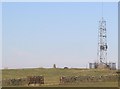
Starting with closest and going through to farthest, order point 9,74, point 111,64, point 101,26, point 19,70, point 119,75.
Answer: point 119,75, point 9,74, point 19,70, point 101,26, point 111,64

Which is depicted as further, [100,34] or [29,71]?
[100,34]

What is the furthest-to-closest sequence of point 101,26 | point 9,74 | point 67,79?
point 101,26 → point 9,74 → point 67,79

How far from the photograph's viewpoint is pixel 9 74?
68.8 metres

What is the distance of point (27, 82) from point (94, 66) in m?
38.3

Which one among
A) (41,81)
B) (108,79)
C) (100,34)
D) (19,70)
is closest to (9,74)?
(19,70)

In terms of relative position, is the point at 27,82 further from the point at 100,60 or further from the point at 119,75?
the point at 100,60

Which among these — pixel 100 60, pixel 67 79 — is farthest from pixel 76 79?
pixel 100 60

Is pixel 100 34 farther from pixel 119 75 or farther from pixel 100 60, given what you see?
pixel 119 75

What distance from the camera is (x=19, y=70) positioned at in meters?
74.4

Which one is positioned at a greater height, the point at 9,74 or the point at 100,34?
the point at 100,34

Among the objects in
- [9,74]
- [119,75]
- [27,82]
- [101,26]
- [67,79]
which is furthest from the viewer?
[101,26]

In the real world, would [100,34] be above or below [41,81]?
above

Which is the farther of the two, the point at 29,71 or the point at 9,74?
the point at 29,71

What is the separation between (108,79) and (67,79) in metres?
8.27
